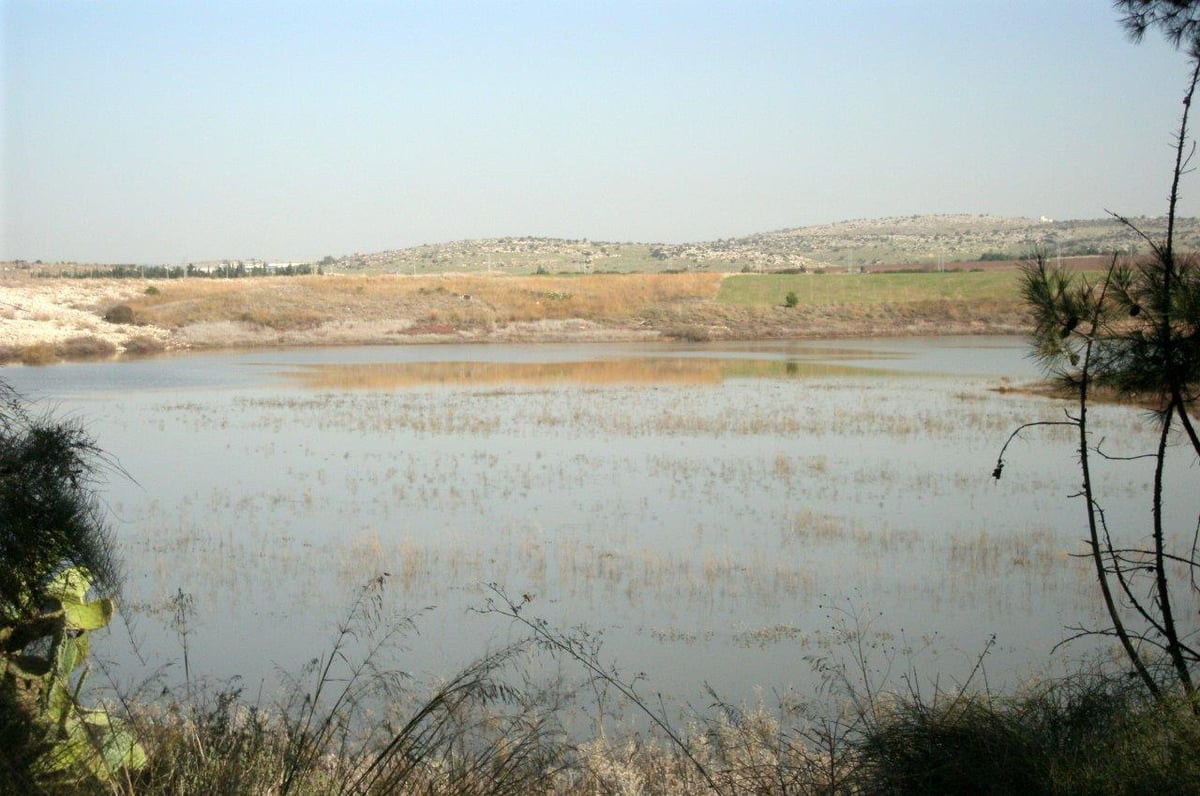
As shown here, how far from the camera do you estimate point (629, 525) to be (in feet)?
47.7

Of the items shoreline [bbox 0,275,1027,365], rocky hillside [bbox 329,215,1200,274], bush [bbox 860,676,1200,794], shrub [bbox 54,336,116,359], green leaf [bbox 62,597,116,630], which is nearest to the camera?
bush [bbox 860,676,1200,794]

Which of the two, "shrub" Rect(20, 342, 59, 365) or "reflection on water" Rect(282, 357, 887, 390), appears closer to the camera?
"reflection on water" Rect(282, 357, 887, 390)

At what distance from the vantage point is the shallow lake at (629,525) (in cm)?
990

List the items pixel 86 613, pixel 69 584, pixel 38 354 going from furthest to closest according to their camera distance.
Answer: pixel 38 354 < pixel 69 584 < pixel 86 613

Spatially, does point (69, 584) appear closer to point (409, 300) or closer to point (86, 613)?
point (86, 613)

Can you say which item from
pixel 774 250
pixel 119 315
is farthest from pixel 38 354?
pixel 774 250

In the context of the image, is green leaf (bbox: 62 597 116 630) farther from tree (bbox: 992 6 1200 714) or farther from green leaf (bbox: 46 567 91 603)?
tree (bbox: 992 6 1200 714)

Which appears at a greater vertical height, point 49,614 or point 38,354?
point 49,614

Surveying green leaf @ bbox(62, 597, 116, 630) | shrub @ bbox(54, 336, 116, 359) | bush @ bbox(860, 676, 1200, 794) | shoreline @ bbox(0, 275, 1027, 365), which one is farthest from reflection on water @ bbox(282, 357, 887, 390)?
bush @ bbox(860, 676, 1200, 794)

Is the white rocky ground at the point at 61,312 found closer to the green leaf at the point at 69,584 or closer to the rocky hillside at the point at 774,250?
the green leaf at the point at 69,584

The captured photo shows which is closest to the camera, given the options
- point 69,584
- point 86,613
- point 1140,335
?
point 86,613

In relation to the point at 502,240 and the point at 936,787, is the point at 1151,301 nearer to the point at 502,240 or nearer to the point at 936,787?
the point at 936,787

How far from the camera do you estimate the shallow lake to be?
32.5 feet

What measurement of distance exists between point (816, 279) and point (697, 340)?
19260 millimetres
